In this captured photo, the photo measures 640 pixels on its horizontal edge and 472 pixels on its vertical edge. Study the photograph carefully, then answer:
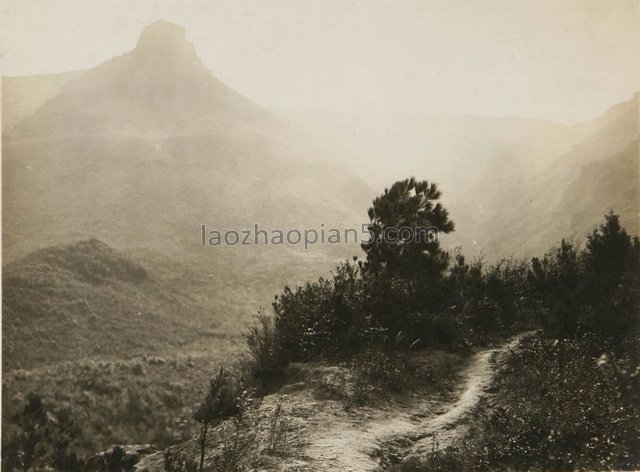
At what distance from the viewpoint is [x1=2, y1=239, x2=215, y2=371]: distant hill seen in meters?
28.3

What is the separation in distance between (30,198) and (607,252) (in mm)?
59297

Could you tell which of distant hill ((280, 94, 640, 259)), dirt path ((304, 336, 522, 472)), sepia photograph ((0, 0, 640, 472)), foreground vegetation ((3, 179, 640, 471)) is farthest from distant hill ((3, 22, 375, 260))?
dirt path ((304, 336, 522, 472))

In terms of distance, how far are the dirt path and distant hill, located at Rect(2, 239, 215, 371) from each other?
25.8m

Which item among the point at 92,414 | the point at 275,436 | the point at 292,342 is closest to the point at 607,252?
the point at 292,342

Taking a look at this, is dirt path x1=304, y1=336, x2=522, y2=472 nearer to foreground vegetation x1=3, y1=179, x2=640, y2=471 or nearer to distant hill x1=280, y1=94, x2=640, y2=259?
foreground vegetation x1=3, y1=179, x2=640, y2=471

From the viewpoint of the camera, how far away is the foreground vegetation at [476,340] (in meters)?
5.06

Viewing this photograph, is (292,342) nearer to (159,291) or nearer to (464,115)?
(159,291)

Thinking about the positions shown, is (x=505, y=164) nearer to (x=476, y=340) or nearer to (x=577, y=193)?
(x=577, y=193)

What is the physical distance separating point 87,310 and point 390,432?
3273cm

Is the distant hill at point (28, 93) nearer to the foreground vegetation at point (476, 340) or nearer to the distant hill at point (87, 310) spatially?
the distant hill at point (87, 310)

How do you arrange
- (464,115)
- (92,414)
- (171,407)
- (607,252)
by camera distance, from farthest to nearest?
(464,115), (171,407), (92,414), (607,252)

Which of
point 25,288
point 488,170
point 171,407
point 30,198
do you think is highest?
point 488,170

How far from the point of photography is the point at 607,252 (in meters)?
9.02

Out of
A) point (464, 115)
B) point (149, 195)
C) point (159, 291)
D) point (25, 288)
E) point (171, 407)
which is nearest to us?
point (171, 407)
